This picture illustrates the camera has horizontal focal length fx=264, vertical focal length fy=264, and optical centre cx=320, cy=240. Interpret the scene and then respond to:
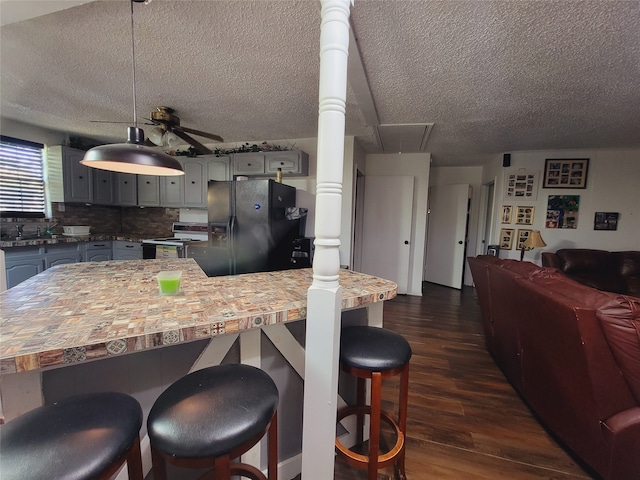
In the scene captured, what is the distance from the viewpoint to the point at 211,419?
2.38ft

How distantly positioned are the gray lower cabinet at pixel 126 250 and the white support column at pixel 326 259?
4.03m

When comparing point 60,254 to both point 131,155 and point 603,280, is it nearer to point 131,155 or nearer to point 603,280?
point 131,155

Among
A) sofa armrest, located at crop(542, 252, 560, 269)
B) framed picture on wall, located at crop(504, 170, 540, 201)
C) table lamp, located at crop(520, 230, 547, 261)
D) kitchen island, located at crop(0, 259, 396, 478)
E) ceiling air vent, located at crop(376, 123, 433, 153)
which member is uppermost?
ceiling air vent, located at crop(376, 123, 433, 153)

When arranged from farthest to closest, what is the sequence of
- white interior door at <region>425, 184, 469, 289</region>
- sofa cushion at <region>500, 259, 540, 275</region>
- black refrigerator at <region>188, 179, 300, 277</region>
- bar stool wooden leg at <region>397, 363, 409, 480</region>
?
white interior door at <region>425, 184, 469, 289</region>
black refrigerator at <region>188, 179, 300, 277</region>
sofa cushion at <region>500, 259, 540, 275</region>
bar stool wooden leg at <region>397, 363, 409, 480</region>

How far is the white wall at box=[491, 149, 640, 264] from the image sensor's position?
360 cm

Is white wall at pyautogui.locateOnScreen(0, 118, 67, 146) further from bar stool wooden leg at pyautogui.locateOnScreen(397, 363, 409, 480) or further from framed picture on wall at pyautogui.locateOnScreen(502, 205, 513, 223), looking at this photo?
framed picture on wall at pyautogui.locateOnScreen(502, 205, 513, 223)

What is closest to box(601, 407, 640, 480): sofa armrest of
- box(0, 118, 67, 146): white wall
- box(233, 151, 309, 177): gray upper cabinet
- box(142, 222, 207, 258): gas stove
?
box(233, 151, 309, 177): gray upper cabinet

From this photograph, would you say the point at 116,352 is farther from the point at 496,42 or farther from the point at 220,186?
the point at 220,186

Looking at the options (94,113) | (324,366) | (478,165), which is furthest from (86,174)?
(478,165)

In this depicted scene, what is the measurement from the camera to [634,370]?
1109 millimetres

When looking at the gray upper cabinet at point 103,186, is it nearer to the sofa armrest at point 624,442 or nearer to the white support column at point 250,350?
the white support column at point 250,350

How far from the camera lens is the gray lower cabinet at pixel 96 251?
370cm

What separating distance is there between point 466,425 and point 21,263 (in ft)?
15.3

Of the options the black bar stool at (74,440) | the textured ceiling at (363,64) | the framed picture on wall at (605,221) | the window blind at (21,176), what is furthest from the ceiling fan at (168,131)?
the framed picture on wall at (605,221)
